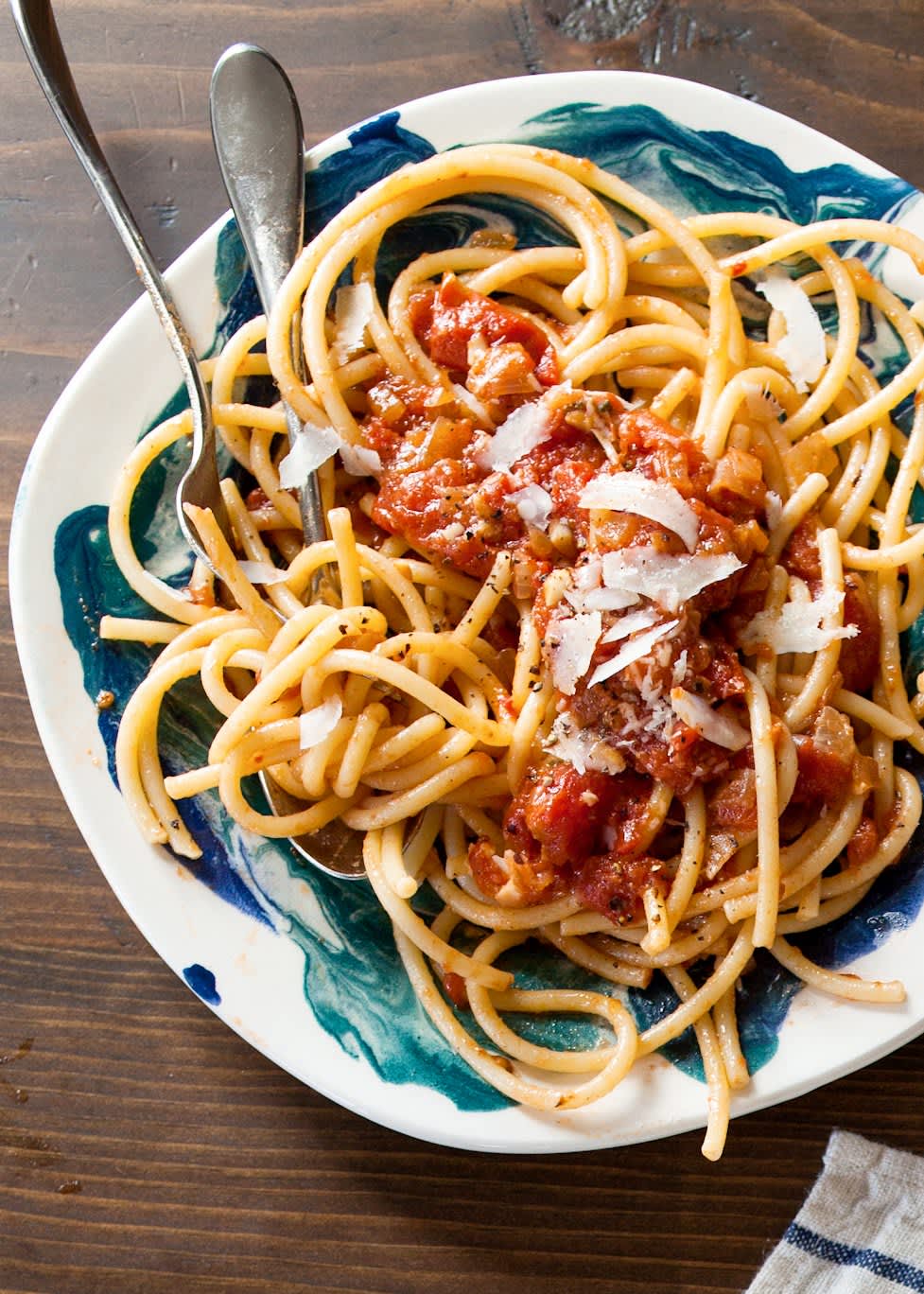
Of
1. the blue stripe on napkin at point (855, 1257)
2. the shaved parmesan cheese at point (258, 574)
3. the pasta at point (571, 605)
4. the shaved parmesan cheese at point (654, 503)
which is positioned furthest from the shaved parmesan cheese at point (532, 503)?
the blue stripe on napkin at point (855, 1257)

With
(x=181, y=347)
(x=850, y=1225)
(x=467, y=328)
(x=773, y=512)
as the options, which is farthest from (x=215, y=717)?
(x=850, y=1225)

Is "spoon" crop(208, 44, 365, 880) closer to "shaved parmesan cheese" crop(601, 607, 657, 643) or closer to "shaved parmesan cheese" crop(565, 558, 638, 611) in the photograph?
"shaved parmesan cheese" crop(565, 558, 638, 611)

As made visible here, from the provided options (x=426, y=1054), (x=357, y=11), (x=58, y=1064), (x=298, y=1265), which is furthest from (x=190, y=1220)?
(x=357, y=11)

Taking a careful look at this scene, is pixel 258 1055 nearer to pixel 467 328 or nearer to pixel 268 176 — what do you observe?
pixel 467 328

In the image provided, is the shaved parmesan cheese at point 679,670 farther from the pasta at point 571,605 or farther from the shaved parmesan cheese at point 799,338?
the shaved parmesan cheese at point 799,338

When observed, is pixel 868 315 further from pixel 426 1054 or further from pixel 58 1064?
pixel 58 1064

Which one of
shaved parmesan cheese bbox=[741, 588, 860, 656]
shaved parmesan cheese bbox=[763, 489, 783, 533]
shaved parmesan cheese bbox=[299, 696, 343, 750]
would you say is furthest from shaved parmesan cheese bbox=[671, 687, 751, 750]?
shaved parmesan cheese bbox=[299, 696, 343, 750]
